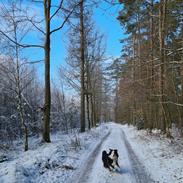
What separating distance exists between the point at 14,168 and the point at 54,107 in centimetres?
5193

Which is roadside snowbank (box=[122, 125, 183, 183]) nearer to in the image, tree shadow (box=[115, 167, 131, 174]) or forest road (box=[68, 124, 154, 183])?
forest road (box=[68, 124, 154, 183])

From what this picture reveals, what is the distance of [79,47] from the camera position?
3152 centimetres

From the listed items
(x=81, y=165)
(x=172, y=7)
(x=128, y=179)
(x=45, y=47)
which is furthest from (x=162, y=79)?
(x=128, y=179)

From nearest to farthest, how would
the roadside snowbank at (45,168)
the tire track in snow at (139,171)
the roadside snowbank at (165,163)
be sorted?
the tire track in snow at (139,171) → the roadside snowbank at (45,168) → the roadside snowbank at (165,163)

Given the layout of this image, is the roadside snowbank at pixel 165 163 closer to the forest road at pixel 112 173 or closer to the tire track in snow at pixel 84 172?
the forest road at pixel 112 173

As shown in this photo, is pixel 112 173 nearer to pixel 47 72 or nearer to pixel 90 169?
pixel 90 169

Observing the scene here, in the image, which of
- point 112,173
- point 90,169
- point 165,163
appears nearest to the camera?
point 112,173

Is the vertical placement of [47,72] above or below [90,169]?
above

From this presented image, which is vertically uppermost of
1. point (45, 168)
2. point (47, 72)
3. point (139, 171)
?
point (47, 72)

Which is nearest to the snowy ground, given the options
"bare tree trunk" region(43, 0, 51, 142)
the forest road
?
the forest road

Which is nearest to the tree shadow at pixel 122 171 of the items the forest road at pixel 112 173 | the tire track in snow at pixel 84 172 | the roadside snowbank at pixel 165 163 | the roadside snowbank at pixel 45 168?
the forest road at pixel 112 173

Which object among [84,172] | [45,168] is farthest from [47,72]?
[84,172]

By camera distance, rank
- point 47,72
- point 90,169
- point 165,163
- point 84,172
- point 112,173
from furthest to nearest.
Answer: point 47,72, point 165,163, point 90,169, point 84,172, point 112,173

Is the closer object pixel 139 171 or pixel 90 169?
pixel 139 171
